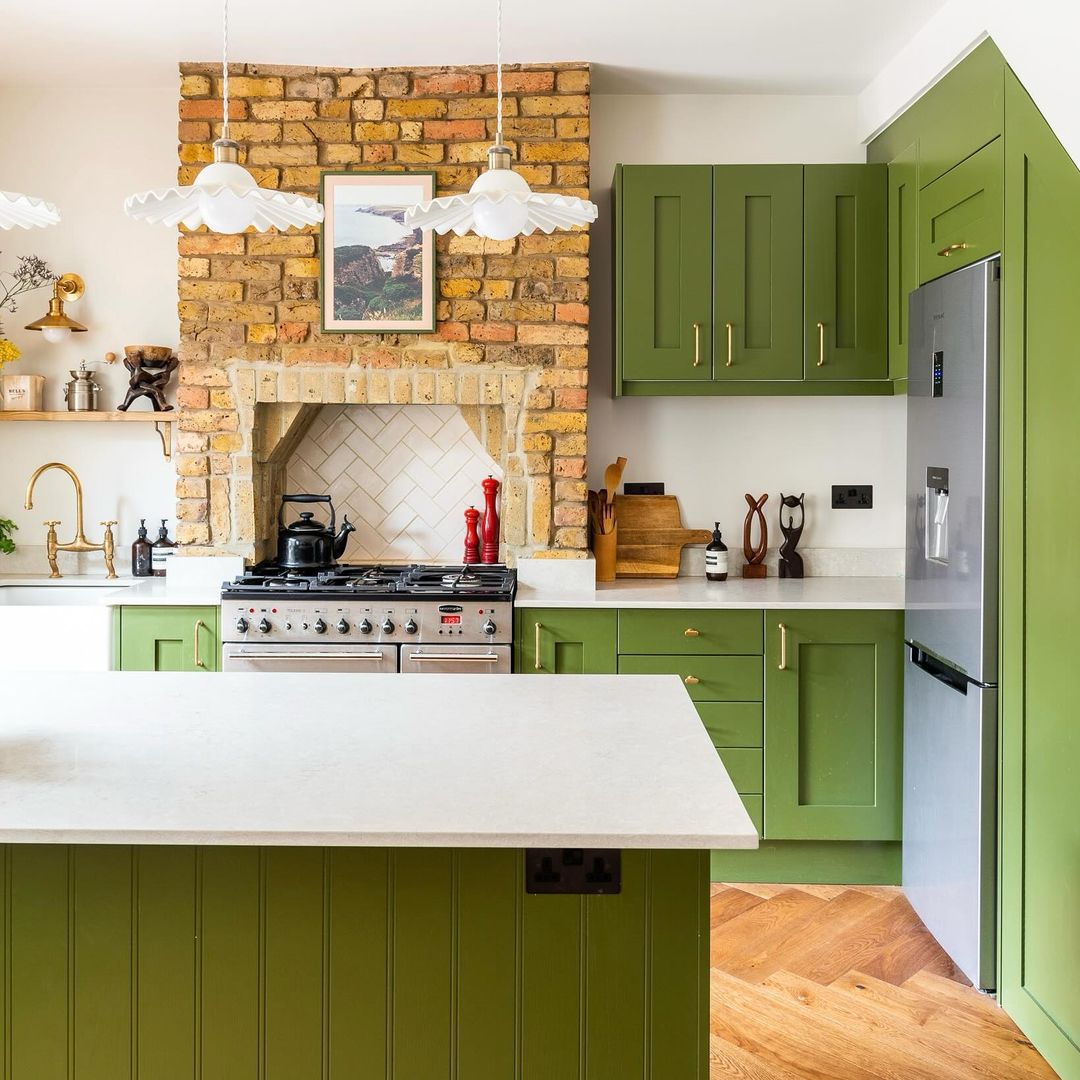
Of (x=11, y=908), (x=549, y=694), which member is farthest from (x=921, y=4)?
(x=11, y=908)

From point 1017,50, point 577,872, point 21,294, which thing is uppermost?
point 1017,50

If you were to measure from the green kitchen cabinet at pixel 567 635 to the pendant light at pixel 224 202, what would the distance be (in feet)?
5.85

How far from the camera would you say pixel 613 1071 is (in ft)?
5.02

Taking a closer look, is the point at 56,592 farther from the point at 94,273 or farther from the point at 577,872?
the point at 577,872

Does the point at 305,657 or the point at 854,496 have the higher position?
the point at 854,496

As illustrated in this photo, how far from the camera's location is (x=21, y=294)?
3914 millimetres

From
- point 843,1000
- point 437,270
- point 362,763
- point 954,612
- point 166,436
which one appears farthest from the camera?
point 166,436

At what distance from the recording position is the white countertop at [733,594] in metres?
3.29

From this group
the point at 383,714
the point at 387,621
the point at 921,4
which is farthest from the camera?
the point at 387,621

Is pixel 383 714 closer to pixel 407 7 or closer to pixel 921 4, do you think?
pixel 407 7

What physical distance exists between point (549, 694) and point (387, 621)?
125 cm

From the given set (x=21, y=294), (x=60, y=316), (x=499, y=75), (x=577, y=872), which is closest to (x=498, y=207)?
(x=499, y=75)

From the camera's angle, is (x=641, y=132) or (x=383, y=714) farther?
(x=641, y=132)

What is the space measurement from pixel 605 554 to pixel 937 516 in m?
1.28
